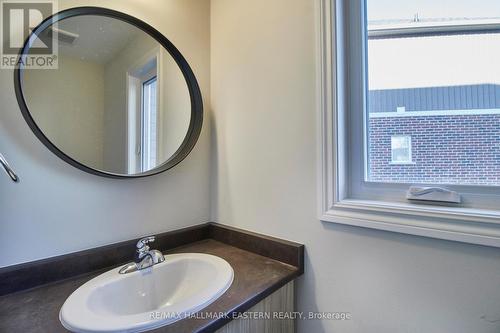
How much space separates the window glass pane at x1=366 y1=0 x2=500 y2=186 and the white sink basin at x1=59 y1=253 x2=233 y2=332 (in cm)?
69

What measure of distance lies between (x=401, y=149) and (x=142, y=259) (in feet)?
3.32

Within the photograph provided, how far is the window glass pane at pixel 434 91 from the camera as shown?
0.71 m

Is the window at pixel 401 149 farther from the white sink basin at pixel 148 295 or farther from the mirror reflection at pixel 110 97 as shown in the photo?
the mirror reflection at pixel 110 97

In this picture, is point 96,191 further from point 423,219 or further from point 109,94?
point 423,219

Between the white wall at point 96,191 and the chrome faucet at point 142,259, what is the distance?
0.14 meters

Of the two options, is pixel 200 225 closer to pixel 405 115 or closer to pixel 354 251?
pixel 354 251

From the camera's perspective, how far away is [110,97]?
3.13ft

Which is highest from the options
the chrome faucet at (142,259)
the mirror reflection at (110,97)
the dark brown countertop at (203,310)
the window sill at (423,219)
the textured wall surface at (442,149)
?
the mirror reflection at (110,97)

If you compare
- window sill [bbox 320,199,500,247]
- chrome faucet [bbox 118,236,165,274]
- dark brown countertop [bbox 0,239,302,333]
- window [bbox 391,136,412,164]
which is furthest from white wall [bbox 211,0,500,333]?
chrome faucet [bbox 118,236,165,274]

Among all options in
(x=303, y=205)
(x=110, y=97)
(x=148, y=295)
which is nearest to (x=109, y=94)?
(x=110, y=97)

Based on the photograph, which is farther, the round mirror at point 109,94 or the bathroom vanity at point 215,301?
the round mirror at point 109,94

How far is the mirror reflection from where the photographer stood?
825mm

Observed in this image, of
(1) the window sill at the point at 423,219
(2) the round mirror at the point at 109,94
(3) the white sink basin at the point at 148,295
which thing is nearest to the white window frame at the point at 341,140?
(1) the window sill at the point at 423,219

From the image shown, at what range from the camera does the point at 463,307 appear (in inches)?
25.6
